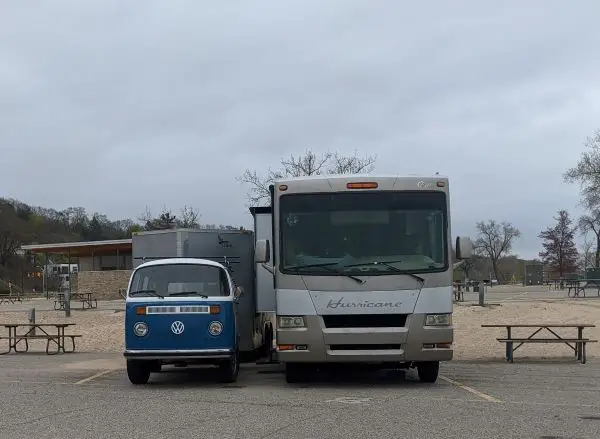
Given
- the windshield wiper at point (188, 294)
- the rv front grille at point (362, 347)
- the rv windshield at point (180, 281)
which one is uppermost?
the rv windshield at point (180, 281)

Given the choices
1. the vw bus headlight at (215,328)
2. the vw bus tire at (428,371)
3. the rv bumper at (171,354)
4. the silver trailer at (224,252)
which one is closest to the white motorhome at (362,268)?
the vw bus tire at (428,371)

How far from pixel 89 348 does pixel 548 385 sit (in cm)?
1274

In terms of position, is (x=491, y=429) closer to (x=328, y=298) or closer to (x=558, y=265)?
(x=328, y=298)

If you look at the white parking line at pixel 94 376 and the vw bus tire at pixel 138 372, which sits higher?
the vw bus tire at pixel 138 372

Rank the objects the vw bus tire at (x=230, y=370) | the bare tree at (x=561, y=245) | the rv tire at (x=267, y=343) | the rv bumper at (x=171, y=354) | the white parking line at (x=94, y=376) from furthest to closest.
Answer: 1. the bare tree at (x=561, y=245)
2. the rv tire at (x=267, y=343)
3. the white parking line at (x=94, y=376)
4. the vw bus tire at (x=230, y=370)
5. the rv bumper at (x=171, y=354)

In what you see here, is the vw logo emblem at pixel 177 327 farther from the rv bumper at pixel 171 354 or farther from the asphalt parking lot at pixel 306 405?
the asphalt parking lot at pixel 306 405

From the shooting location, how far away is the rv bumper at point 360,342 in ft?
33.4

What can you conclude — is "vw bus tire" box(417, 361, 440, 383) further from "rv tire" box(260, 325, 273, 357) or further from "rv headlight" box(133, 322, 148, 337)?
"rv headlight" box(133, 322, 148, 337)

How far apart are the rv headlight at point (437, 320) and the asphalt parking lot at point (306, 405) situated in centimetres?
99

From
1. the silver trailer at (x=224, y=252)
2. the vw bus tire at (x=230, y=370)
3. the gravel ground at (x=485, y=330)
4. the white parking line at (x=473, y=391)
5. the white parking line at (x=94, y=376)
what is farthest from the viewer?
the gravel ground at (x=485, y=330)

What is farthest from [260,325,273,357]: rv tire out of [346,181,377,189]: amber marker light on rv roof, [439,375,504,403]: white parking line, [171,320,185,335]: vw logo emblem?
[346,181,377,189]: amber marker light on rv roof

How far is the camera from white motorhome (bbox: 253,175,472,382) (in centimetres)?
1020

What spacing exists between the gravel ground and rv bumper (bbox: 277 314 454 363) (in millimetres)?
5783

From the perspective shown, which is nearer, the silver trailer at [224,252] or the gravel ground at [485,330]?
the silver trailer at [224,252]
